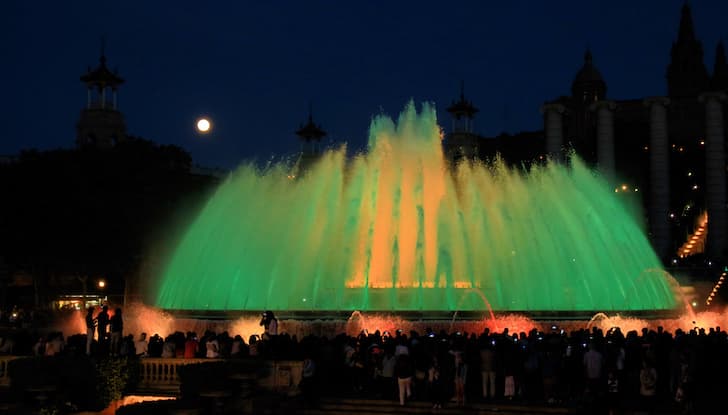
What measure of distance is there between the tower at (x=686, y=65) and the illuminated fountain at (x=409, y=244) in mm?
94337

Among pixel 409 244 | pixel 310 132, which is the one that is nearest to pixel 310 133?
pixel 310 132

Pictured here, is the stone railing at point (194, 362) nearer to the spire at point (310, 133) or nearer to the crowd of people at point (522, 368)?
the crowd of people at point (522, 368)

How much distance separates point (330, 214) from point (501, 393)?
15421 mm

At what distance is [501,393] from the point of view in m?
17.4

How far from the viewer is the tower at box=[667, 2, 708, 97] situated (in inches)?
4811

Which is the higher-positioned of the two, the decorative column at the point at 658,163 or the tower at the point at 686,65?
the tower at the point at 686,65

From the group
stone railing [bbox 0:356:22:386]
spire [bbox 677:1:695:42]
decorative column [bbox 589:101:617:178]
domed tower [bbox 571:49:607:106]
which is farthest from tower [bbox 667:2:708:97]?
stone railing [bbox 0:356:22:386]

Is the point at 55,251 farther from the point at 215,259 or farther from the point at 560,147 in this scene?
the point at 560,147

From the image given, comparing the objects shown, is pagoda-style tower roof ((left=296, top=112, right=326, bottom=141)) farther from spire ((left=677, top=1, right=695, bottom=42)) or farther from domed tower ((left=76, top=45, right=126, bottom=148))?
spire ((left=677, top=1, right=695, bottom=42))

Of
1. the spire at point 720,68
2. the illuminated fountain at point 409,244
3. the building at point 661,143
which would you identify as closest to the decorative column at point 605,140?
the building at point 661,143

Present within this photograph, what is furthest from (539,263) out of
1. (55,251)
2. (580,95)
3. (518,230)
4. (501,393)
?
(580,95)

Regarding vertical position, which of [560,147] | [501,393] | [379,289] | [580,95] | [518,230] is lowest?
[501,393]

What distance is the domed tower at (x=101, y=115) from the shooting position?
241ft

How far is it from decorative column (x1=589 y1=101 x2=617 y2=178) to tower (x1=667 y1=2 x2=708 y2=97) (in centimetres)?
6017
